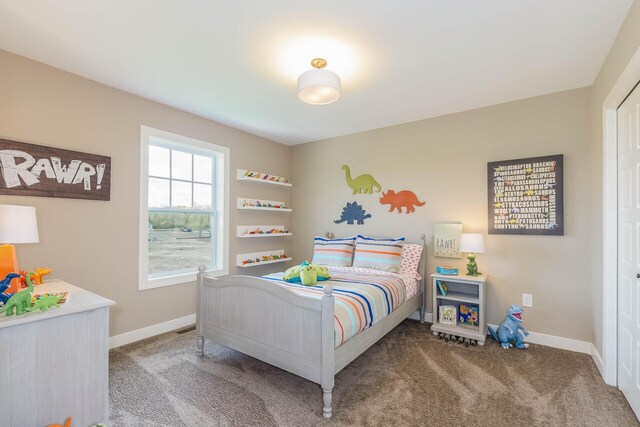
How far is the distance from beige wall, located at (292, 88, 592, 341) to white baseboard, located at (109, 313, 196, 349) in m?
2.20

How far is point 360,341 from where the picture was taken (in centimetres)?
228

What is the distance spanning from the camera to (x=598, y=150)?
248 cm

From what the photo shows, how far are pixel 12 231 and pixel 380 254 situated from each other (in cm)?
310

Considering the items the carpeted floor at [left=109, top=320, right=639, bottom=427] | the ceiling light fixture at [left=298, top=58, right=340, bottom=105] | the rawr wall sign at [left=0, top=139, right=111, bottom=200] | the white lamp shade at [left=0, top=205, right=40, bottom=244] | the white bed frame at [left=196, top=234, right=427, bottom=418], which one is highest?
the ceiling light fixture at [left=298, top=58, right=340, bottom=105]

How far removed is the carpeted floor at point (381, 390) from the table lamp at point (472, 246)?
2.54ft

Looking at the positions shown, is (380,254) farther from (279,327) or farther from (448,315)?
(279,327)

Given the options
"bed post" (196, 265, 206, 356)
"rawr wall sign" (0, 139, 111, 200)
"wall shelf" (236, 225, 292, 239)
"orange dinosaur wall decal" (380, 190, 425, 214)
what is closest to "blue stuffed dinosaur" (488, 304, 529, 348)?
"orange dinosaur wall decal" (380, 190, 425, 214)

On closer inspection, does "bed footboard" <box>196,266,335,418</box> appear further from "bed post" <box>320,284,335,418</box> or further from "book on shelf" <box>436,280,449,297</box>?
"book on shelf" <box>436,280,449,297</box>

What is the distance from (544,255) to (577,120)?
1.31 meters

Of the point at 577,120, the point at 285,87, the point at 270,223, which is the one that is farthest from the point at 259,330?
the point at 577,120

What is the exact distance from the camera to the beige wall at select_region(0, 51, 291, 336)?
2357mm

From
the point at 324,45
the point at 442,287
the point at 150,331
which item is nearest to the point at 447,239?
the point at 442,287

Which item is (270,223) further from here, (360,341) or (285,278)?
(360,341)

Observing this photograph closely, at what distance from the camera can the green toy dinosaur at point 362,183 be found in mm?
4086
